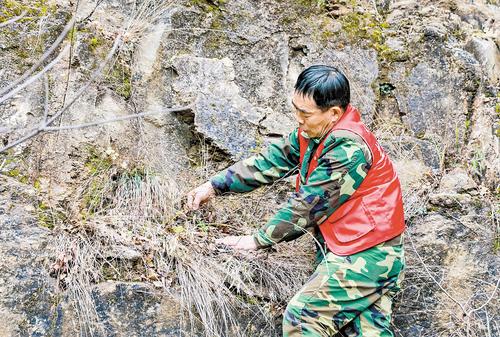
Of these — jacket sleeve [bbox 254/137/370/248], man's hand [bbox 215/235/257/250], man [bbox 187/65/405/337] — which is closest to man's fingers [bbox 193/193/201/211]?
man's hand [bbox 215/235/257/250]

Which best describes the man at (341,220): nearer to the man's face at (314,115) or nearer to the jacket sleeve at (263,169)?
the man's face at (314,115)

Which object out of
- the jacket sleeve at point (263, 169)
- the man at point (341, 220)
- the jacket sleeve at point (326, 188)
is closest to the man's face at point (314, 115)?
the man at point (341, 220)

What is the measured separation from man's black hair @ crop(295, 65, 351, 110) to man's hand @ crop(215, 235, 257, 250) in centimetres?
84

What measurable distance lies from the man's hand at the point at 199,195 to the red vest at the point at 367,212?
794 mm

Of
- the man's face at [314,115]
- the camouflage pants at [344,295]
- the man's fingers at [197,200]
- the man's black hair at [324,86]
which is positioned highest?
the man's black hair at [324,86]

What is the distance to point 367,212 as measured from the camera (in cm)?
301

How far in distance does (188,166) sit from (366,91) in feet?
5.30

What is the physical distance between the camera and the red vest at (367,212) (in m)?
3.01

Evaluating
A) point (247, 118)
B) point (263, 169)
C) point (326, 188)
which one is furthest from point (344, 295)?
point (247, 118)

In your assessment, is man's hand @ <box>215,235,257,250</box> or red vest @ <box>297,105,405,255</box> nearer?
red vest @ <box>297,105,405,255</box>

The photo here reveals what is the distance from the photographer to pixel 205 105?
4371 mm

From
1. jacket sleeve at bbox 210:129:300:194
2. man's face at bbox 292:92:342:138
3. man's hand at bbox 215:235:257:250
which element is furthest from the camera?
jacket sleeve at bbox 210:129:300:194

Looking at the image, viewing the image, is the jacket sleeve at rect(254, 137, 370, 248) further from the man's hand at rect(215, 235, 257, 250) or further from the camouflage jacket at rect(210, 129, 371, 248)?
the man's hand at rect(215, 235, 257, 250)

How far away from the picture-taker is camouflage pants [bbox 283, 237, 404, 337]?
2.99 metres
